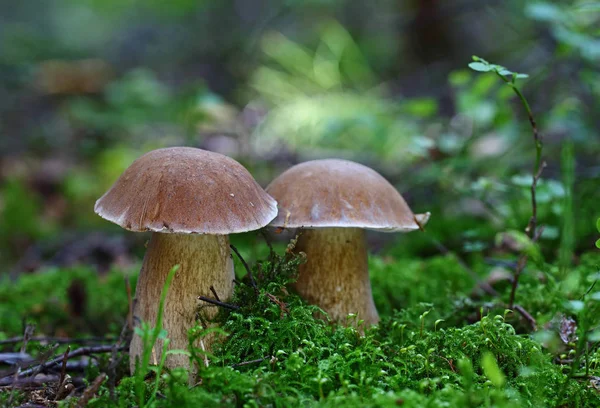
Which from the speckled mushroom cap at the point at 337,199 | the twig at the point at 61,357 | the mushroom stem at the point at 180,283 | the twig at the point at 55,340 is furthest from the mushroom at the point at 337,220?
the twig at the point at 55,340

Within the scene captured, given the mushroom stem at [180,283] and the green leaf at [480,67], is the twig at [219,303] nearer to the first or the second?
the mushroom stem at [180,283]

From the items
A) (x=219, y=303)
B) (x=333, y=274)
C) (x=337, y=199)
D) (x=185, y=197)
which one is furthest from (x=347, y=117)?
(x=185, y=197)

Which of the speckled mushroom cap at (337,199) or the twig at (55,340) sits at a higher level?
the speckled mushroom cap at (337,199)

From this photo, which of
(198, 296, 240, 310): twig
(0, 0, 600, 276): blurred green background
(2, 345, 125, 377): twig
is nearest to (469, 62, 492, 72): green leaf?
(0, 0, 600, 276): blurred green background

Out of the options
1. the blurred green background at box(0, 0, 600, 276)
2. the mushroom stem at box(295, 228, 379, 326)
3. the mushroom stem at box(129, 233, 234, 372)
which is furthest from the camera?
the blurred green background at box(0, 0, 600, 276)

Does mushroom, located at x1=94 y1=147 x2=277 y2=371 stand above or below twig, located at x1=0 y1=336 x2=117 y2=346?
above

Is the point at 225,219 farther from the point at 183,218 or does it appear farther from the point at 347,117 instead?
the point at 347,117

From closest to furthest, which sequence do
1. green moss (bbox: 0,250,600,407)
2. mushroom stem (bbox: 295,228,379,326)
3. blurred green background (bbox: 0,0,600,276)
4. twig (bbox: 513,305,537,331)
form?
green moss (bbox: 0,250,600,407), twig (bbox: 513,305,537,331), mushroom stem (bbox: 295,228,379,326), blurred green background (bbox: 0,0,600,276)

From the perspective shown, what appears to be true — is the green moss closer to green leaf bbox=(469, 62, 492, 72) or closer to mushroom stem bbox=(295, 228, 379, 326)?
mushroom stem bbox=(295, 228, 379, 326)
